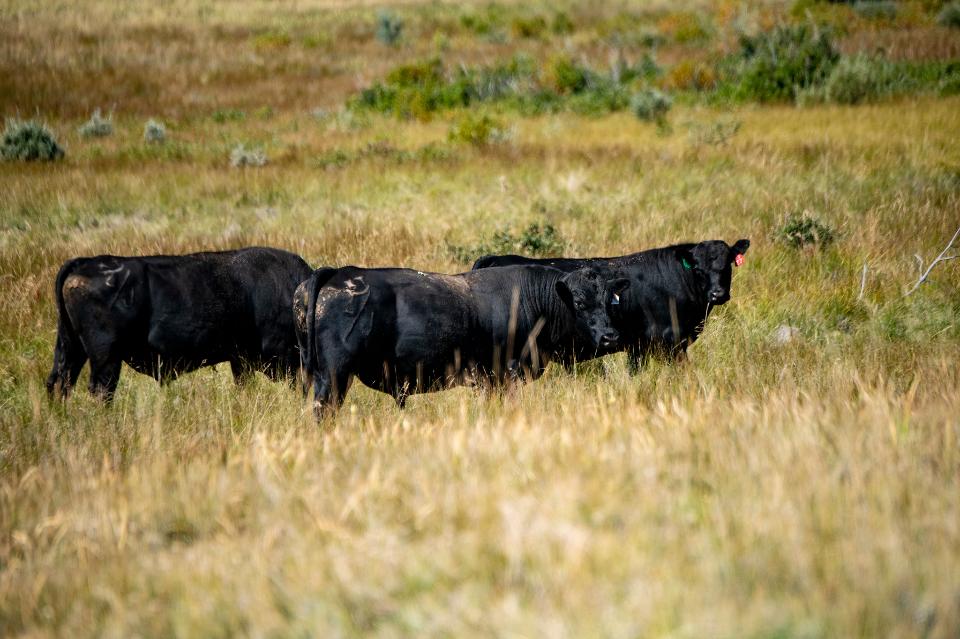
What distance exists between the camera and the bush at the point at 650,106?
835 inches

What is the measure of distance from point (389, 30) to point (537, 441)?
42.3 metres

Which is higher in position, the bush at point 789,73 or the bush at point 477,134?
the bush at point 789,73

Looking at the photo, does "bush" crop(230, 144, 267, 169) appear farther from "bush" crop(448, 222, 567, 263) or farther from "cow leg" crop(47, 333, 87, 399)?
"cow leg" crop(47, 333, 87, 399)

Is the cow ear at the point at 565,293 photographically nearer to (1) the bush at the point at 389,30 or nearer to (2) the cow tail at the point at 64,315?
(2) the cow tail at the point at 64,315

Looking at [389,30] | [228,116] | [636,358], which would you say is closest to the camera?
[636,358]

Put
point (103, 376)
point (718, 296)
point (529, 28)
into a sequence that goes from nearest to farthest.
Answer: point (103, 376)
point (718, 296)
point (529, 28)

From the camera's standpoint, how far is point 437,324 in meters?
6.62

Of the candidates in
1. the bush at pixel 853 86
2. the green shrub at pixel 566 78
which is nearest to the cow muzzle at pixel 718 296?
the bush at pixel 853 86

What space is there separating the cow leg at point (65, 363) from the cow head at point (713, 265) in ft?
17.4

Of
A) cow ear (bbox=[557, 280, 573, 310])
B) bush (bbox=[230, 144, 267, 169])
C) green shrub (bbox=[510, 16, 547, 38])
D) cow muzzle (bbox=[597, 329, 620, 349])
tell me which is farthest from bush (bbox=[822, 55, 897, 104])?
green shrub (bbox=[510, 16, 547, 38])

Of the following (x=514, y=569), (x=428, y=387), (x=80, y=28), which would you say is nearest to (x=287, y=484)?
(x=514, y=569)

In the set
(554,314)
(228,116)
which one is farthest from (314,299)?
(228,116)

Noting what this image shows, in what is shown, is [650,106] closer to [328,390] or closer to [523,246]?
[523,246]

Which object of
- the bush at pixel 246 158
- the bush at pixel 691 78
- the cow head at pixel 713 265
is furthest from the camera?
the bush at pixel 691 78
